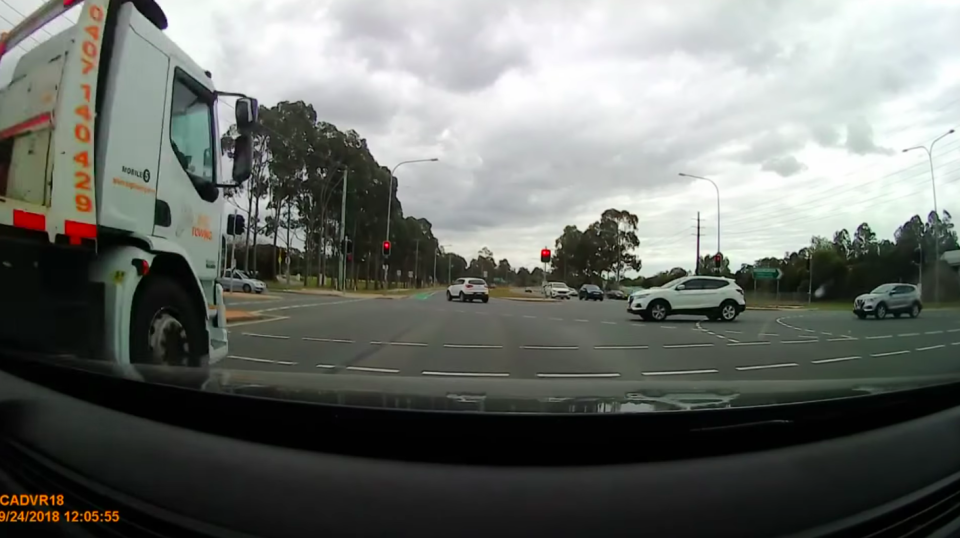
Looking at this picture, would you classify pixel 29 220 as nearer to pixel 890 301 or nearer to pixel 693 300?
pixel 890 301

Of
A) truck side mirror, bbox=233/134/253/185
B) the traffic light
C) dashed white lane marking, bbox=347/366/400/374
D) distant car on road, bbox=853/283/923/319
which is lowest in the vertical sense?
dashed white lane marking, bbox=347/366/400/374

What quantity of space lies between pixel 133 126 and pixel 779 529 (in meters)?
5.06

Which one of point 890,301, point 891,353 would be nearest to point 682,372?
point 891,353

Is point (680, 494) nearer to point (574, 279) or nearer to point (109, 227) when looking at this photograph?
point (109, 227)

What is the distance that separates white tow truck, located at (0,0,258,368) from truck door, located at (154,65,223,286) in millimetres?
24

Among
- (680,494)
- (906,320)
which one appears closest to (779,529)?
(680,494)

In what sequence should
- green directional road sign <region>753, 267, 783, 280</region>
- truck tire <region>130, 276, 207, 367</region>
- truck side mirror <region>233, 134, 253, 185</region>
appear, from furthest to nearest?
green directional road sign <region>753, 267, 783, 280</region> → truck side mirror <region>233, 134, 253, 185</region> → truck tire <region>130, 276, 207, 367</region>

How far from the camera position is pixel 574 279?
85.2m

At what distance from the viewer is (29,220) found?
3.69 m

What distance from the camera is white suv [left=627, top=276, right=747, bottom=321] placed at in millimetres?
15109

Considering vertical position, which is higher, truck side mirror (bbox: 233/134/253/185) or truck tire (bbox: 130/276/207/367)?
truck side mirror (bbox: 233/134/253/185)

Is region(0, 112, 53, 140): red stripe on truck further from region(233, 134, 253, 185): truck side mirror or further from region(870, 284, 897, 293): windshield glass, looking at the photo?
region(870, 284, 897, 293): windshield glass

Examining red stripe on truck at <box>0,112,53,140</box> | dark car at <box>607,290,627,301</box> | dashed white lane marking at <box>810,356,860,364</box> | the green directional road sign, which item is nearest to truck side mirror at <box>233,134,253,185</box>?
red stripe on truck at <box>0,112,53,140</box>

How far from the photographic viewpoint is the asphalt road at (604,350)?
19.4 ft
